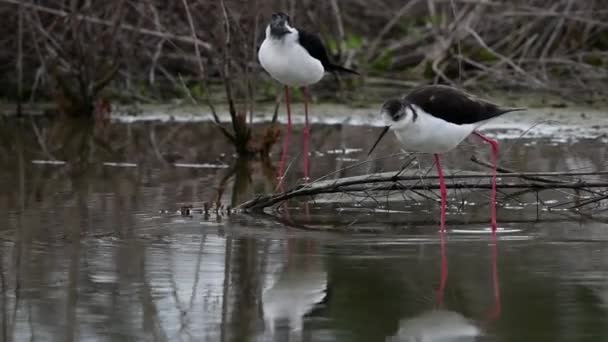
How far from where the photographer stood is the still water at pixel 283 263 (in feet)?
16.2

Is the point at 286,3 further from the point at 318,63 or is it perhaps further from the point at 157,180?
the point at 157,180

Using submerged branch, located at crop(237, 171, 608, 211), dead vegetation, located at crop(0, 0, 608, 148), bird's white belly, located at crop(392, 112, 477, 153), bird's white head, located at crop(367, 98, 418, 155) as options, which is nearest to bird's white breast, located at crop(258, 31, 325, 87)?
submerged branch, located at crop(237, 171, 608, 211)

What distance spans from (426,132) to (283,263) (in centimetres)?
120

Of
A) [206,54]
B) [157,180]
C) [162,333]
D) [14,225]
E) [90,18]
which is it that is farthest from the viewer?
[206,54]

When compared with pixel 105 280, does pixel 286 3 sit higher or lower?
higher

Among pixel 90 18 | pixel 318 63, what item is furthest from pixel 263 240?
pixel 90 18

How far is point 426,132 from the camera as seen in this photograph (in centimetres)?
691

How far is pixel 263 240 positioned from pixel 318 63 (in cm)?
328

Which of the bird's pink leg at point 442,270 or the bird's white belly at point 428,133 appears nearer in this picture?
the bird's pink leg at point 442,270

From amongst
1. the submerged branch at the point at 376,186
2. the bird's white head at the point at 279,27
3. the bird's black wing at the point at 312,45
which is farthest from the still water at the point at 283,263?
the bird's white head at the point at 279,27

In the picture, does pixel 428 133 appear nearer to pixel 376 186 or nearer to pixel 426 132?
pixel 426 132

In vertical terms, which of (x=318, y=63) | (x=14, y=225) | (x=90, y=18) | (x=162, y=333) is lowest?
(x=162, y=333)

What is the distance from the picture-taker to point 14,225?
722 centimetres

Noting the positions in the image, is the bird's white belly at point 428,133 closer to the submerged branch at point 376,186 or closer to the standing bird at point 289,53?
the submerged branch at point 376,186
